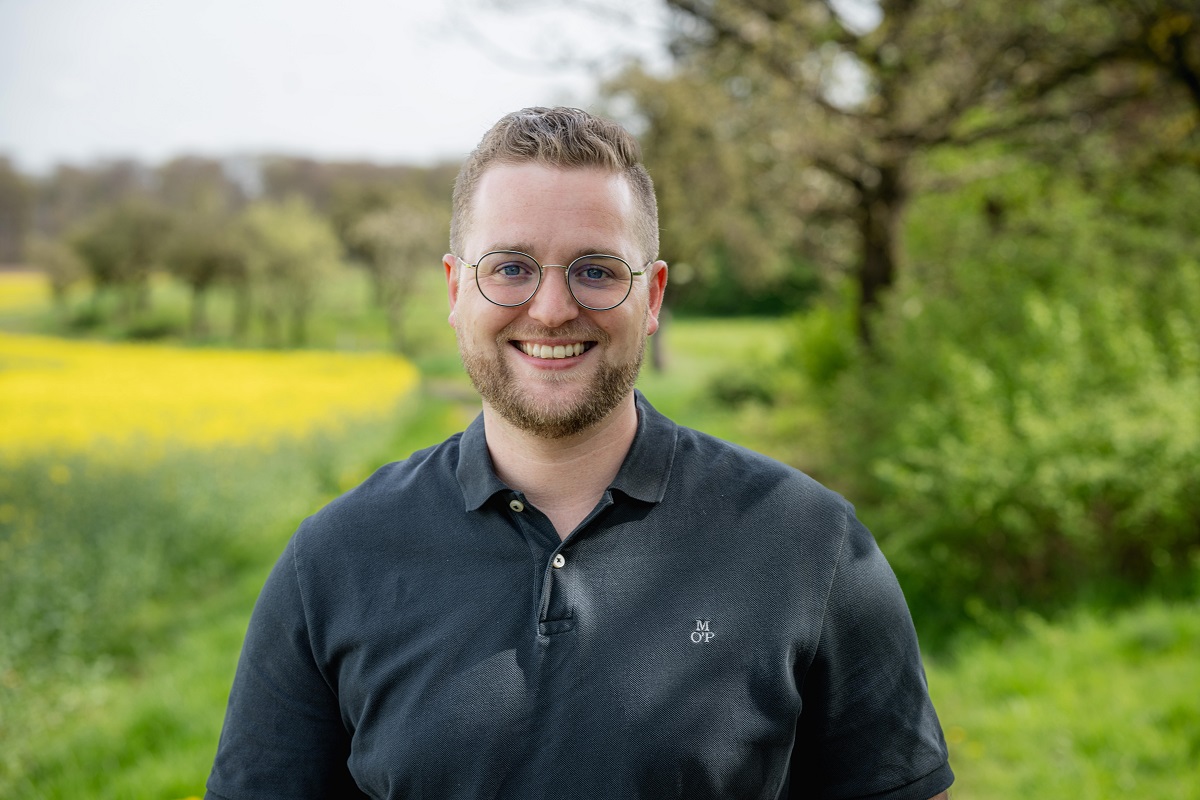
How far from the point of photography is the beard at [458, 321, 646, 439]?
1.54 meters

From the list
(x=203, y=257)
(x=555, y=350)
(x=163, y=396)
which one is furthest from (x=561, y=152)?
(x=203, y=257)

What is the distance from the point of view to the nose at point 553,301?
1497 millimetres

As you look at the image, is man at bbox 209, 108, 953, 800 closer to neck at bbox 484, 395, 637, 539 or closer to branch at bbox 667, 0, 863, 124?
neck at bbox 484, 395, 637, 539

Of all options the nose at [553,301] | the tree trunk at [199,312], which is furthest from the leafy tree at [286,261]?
the nose at [553,301]

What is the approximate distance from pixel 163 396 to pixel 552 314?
10948 mm

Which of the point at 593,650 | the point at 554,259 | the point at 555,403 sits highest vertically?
the point at 554,259

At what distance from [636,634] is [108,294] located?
18.4m

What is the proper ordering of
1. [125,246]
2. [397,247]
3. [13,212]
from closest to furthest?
[13,212], [125,246], [397,247]

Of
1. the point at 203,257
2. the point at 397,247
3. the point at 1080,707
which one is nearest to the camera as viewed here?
the point at 1080,707

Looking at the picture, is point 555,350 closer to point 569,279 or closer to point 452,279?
point 569,279

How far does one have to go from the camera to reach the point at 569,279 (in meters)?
1.52

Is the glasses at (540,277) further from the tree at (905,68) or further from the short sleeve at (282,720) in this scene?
the tree at (905,68)

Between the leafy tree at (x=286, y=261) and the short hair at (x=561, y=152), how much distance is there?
2312 cm

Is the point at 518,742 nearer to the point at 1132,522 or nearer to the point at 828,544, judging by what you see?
the point at 828,544
